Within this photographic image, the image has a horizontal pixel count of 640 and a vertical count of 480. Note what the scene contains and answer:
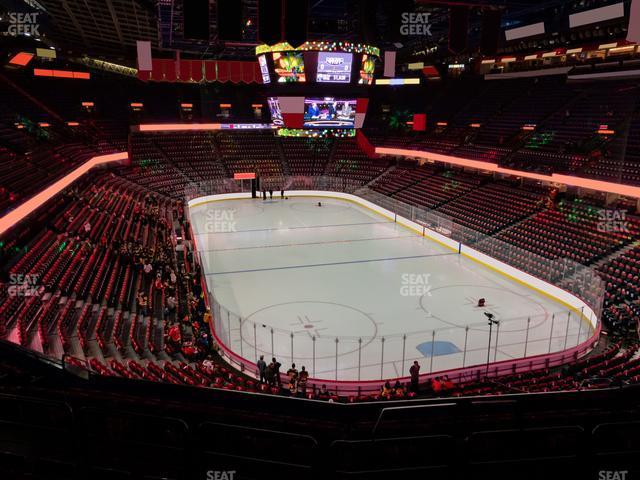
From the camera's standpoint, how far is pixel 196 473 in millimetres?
3107

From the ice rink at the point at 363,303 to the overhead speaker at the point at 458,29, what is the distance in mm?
7850

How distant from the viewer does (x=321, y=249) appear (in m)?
24.8

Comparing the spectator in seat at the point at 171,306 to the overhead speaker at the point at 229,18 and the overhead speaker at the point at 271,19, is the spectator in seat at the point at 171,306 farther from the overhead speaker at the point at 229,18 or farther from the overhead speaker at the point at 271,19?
the overhead speaker at the point at 271,19

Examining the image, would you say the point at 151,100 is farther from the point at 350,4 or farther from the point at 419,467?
the point at 419,467

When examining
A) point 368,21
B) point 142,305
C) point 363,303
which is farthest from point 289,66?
point 142,305

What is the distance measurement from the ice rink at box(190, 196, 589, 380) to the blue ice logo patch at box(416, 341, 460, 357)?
5 centimetres

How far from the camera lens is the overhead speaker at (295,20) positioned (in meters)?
9.23

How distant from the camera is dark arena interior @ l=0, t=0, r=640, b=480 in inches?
137

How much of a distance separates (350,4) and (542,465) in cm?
2071

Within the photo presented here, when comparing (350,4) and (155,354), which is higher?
(350,4)

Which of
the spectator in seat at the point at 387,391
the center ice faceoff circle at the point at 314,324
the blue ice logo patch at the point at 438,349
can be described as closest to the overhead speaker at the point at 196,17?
the center ice faceoff circle at the point at 314,324

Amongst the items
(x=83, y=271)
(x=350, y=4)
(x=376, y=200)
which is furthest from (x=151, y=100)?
(x=83, y=271)

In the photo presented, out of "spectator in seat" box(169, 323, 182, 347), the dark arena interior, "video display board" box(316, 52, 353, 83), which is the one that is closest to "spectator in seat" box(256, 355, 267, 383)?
the dark arena interior

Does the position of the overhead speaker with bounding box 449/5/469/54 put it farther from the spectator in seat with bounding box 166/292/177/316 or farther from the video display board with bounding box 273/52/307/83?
the spectator in seat with bounding box 166/292/177/316
